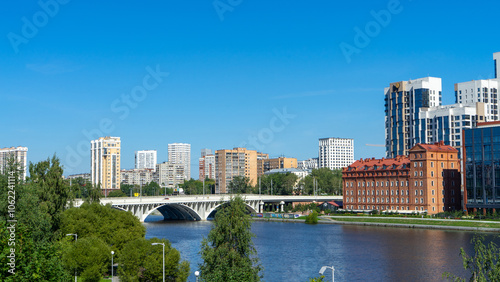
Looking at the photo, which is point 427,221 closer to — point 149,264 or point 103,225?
point 103,225

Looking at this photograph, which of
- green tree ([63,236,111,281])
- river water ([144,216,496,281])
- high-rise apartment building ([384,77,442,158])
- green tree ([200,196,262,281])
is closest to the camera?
green tree ([200,196,262,281])

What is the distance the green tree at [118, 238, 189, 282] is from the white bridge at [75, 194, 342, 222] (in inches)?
2294

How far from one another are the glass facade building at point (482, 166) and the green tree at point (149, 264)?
81.0 meters

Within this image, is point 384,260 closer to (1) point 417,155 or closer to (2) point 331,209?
(1) point 417,155

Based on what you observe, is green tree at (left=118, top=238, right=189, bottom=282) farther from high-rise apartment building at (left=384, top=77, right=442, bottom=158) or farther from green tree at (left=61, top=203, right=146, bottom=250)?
high-rise apartment building at (left=384, top=77, right=442, bottom=158)

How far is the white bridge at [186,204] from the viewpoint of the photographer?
401 ft

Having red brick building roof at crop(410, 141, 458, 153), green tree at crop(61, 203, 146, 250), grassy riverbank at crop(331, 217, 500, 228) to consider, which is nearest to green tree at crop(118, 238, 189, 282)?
green tree at crop(61, 203, 146, 250)

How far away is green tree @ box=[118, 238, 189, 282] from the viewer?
46406 millimetres

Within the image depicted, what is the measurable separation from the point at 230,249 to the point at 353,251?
4072cm

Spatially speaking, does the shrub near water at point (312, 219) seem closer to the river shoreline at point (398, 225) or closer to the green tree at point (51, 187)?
the river shoreline at point (398, 225)

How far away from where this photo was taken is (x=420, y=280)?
55750mm

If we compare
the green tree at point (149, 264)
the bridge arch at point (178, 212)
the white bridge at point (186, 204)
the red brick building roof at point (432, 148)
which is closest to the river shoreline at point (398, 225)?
the white bridge at point (186, 204)

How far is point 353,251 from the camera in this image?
76062 mm

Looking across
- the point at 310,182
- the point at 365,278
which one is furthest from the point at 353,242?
the point at 310,182
